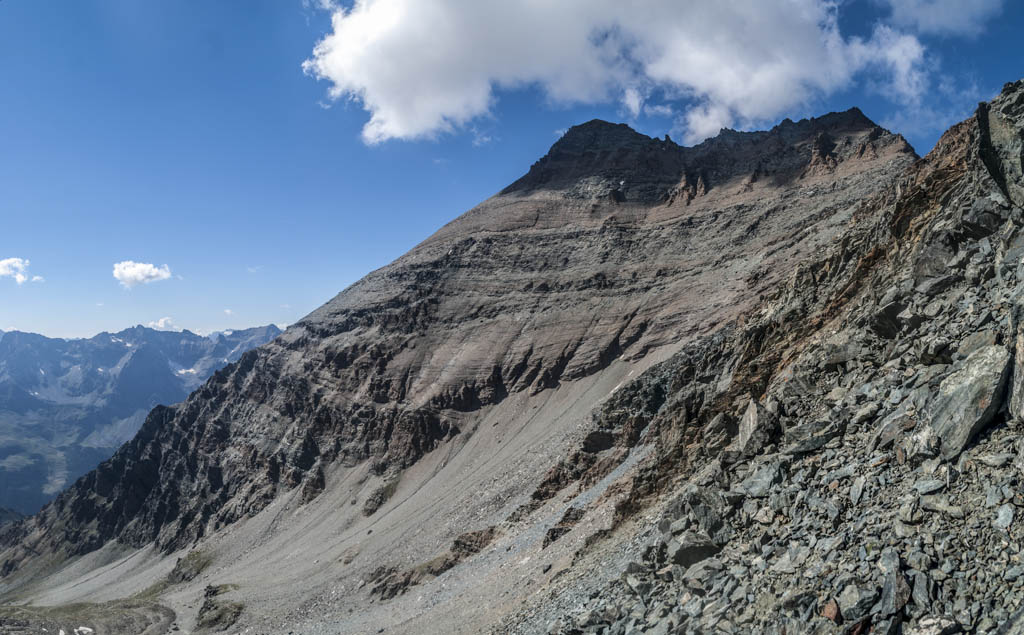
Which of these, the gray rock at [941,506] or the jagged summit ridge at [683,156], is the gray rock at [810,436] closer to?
the gray rock at [941,506]

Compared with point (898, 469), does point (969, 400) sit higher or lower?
higher

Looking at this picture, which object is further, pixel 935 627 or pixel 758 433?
pixel 758 433

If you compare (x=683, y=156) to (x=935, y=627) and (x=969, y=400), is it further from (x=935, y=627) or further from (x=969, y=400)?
(x=935, y=627)

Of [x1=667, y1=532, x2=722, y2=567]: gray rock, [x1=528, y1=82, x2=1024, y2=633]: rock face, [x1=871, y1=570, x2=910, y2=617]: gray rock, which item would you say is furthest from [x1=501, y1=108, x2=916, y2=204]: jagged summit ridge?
[x1=871, y1=570, x2=910, y2=617]: gray rock

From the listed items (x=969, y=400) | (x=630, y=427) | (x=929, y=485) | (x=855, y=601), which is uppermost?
(x=969, y=400)

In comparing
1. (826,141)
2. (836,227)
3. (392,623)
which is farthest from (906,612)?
(826,141)

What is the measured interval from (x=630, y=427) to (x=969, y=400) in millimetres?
39351

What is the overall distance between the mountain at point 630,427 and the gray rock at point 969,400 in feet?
0.23

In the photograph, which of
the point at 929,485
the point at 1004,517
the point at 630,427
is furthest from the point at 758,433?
the point at 630,427

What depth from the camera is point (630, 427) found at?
51.3 metres

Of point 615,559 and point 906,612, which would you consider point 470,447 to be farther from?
point 906,612

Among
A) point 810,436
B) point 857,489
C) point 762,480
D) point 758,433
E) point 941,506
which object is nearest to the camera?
point 941,506

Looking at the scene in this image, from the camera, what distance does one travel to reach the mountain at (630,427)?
13211 millimetres

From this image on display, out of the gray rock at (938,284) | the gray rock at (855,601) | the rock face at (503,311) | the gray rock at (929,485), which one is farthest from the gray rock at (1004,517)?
the rock face at (503,311)
